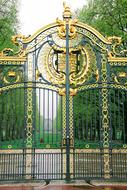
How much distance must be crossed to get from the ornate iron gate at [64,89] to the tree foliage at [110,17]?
9.54 m

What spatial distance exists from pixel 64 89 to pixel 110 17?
38.2 ft

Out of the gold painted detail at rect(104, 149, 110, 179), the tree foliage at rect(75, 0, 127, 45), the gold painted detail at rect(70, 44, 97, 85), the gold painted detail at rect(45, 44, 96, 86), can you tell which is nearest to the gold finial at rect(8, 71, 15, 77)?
the gold painted detail at rect(45, 44, 96, 86)

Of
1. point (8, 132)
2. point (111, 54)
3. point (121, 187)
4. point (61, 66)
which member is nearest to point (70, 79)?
point (61, 66)

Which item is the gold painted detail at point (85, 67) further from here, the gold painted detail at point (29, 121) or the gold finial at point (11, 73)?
the gold finial at point (11, 73)

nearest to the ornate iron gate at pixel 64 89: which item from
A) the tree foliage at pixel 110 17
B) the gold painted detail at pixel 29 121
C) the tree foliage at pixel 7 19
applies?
the gold painted detail at pixel 29 121

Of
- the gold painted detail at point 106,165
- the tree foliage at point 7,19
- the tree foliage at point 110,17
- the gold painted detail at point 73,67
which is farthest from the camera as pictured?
the tree foliage at point 7,19

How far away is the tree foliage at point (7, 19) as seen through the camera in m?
22.8

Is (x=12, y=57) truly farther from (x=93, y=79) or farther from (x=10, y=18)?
(x=10, y=18)

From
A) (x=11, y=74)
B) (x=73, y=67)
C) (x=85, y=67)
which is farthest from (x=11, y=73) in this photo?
(x=85, y=67)

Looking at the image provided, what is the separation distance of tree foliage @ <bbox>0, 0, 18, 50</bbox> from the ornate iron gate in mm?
10848

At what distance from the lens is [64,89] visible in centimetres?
1210

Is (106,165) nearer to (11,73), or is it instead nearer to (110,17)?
(11,73)

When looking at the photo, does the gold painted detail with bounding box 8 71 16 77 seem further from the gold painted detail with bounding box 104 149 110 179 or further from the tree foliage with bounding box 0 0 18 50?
the tree foliage with bounding box 0 0 18 50

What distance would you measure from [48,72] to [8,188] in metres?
3.84
